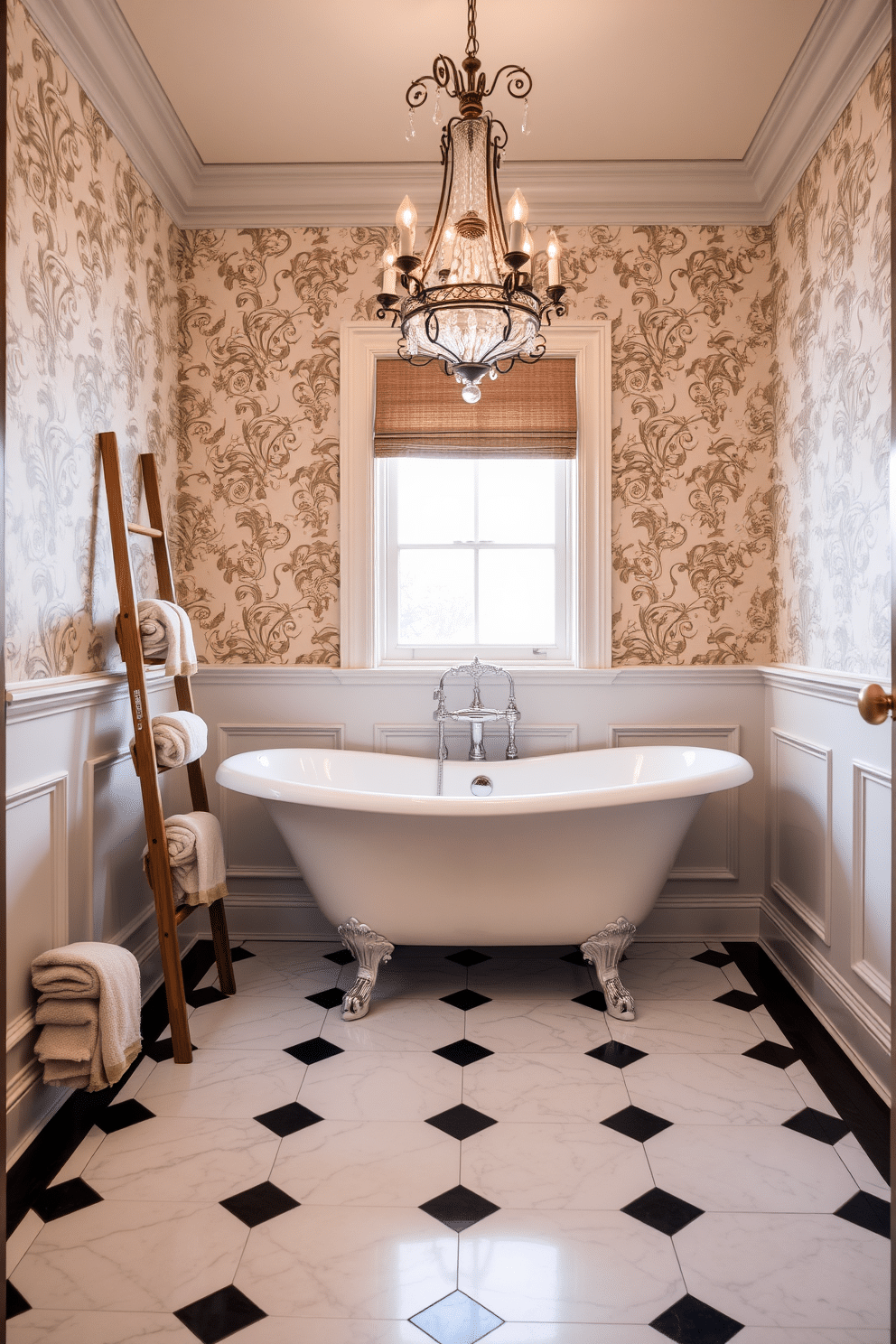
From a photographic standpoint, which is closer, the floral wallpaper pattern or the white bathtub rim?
the white bathtub rim

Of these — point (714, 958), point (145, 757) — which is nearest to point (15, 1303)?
point (145, 757)

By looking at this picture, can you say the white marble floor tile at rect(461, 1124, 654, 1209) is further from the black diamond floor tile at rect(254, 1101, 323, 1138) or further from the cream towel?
the cream towel

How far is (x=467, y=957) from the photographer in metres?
2.91

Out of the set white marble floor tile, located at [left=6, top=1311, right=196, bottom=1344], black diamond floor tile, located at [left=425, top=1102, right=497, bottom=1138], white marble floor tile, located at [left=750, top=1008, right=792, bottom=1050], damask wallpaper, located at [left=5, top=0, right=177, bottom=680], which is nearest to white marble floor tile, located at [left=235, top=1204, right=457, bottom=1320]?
white marble floor tile, located at [left=6, top=1311, right=196, bottom=1344]

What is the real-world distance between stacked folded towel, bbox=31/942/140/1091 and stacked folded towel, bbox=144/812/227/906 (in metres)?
0.46

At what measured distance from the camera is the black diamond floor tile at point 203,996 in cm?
258

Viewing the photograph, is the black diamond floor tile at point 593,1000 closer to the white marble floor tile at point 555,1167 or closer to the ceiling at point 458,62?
the white marble floor tile at point 555,1167

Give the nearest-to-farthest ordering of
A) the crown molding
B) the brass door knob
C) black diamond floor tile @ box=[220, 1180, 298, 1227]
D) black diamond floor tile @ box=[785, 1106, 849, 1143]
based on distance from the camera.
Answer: the brass door knob < black diamond floor tile @ box=[220, 1180, 298, 1227] < black diamond floor tile @ box=[785, 1106, 849, 1143] < the crown molding

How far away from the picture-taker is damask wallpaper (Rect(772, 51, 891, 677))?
2.16m

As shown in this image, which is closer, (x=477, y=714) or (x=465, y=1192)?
(x=465, y=1192)

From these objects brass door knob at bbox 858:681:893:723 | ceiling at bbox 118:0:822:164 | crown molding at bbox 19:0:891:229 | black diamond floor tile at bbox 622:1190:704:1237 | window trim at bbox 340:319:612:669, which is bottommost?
black diamond floor tile at bbox 622:1190:704:1237

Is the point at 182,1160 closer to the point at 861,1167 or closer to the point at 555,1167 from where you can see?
the point at 555,1167

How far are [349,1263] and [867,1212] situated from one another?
3.21 ft

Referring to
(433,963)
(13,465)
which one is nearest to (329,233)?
(13,465)
